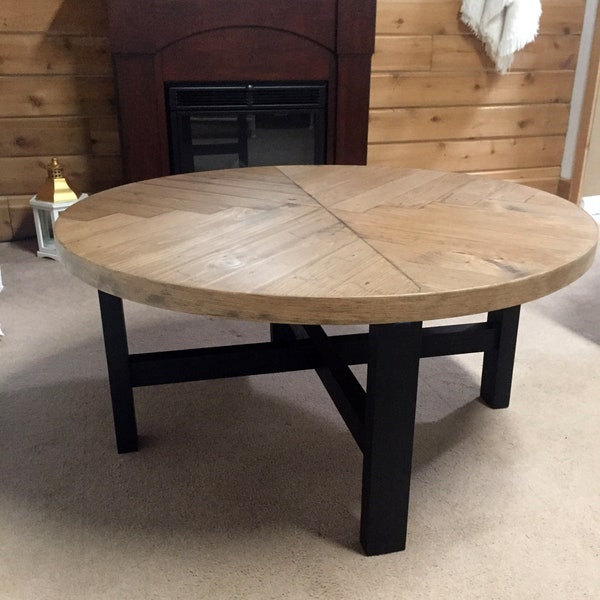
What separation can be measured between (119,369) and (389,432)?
585 millimetres

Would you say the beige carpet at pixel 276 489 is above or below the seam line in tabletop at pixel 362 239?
below

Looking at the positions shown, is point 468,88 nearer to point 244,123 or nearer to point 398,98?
point 398,98

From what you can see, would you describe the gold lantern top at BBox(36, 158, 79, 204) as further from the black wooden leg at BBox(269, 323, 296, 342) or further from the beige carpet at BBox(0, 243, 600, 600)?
the black wooden leg at BBox(269, 323, 296, 342)

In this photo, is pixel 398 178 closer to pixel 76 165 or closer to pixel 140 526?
pixel 140 526

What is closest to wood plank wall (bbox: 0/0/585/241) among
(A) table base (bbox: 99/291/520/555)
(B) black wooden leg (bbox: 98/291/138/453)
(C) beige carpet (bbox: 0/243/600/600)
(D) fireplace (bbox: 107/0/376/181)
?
(D) fireplace (bbox: 107/0/376/181)

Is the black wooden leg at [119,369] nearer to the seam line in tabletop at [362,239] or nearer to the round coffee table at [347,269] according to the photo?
the round coffee table at [347,269]

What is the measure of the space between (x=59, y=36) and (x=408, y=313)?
7.66 ft

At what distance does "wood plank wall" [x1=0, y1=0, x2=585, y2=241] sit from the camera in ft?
8.46

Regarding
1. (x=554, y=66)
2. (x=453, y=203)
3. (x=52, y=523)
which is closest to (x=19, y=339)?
(x=52, y=523)

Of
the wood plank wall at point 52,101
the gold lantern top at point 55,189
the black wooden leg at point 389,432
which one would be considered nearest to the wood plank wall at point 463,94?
the wood plank wall at point 52,101

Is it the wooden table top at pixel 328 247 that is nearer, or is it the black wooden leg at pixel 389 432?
the wooden table top at pixel 328 247

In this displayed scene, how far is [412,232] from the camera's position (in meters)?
1.06

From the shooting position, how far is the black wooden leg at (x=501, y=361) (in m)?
1.46

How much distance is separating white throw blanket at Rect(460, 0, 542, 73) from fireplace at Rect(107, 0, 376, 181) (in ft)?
1.96
